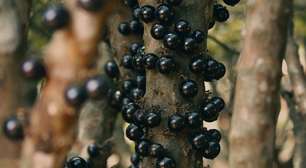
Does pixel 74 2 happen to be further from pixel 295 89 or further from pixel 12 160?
pixel 295 89

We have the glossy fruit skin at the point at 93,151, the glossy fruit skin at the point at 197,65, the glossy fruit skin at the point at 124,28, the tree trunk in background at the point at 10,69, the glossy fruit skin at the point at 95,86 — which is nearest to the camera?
the glossy fruit skin at the point at 95,86

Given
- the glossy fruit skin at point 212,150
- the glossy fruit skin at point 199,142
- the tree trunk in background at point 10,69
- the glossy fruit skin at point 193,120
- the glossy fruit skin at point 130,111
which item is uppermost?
the tree trunk in background at point 10,69

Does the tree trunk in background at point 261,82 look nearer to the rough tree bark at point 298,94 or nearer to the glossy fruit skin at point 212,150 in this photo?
the glossy fruit skin at point 212,150

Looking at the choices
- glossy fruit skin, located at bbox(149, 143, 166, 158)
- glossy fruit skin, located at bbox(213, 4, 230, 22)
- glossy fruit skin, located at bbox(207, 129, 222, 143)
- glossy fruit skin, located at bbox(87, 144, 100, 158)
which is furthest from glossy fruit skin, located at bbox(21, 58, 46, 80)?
glossy fruit skin, located at bbox(87, 144, 100, 158)

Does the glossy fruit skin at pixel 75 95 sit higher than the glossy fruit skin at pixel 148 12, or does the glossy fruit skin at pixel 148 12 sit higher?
the glossy fruit skin at pixel 75 95

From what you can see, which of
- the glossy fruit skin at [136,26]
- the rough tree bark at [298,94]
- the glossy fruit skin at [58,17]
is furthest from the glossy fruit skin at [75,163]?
the rough tree bark at [298,94]

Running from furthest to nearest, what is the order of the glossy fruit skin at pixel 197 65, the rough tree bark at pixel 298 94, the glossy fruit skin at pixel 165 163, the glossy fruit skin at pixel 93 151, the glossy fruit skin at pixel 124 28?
1. the rough tree bark at pixel 298 94
2. the glossy fruit skin at pixel 93 151
3. the glossy fruit skin at pixel 124 28
4. the glossy fruit skin at pixel 197 65
5. the glossy fruit skin at pixel 165 163

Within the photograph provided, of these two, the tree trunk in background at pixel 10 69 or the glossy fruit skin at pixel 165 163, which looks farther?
the glossy fruit skin at pixel 165 163
